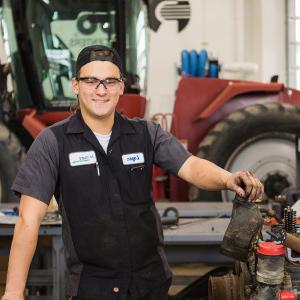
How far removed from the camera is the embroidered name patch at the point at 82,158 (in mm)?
1687

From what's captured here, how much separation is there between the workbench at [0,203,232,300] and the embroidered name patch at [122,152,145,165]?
0.69m

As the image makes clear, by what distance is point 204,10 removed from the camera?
18.9 ft

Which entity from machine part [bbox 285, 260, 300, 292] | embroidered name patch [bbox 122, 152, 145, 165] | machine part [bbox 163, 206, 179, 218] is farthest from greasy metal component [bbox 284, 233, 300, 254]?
machine part [bbox 163, 206, 179, 218]

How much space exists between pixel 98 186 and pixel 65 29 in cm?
227

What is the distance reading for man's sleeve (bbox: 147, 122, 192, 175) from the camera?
5.89 ft

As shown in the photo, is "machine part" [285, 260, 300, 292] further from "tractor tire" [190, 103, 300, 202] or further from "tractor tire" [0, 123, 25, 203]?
"tractor tire" [0, 123, 25, 203]

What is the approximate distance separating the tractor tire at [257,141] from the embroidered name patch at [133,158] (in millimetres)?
1711

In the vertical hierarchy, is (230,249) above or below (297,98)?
below

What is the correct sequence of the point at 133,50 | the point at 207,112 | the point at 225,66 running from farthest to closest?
1. the point at 225,66
2. the point at 133,50
3. the point at 207,112

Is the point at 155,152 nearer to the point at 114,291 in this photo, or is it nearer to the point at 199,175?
the point at 199,175

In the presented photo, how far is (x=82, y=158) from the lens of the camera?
1691mm

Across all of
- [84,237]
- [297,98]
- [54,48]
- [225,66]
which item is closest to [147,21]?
[54,48]

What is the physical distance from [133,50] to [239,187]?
2.45 meters

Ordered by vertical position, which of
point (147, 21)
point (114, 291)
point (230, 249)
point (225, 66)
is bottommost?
point (114, 291)
